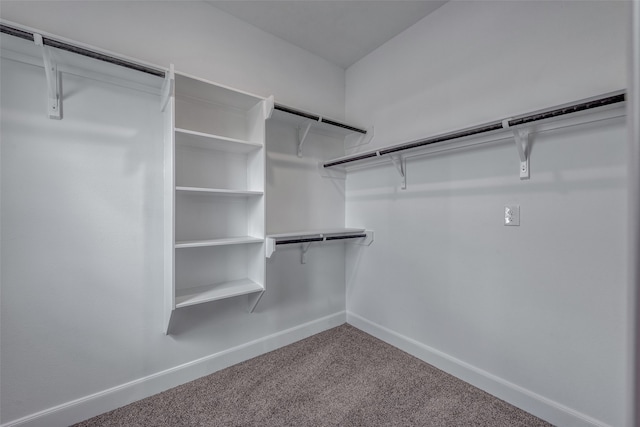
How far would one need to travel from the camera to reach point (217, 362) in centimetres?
202

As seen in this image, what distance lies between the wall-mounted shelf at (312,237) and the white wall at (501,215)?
0.47 ft

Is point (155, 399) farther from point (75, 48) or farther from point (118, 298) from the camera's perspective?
point (75, 48)

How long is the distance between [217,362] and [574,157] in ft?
8.30

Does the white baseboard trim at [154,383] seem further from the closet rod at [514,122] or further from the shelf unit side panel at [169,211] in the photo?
the closet rod at [514,122]

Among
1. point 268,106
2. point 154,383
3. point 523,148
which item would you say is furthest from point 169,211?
point 523,148

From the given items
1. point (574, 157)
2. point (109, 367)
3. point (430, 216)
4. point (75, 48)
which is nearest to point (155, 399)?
point (109, 367)

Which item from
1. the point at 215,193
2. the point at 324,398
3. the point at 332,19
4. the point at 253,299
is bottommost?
the point at 324,398

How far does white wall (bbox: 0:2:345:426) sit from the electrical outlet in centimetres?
196

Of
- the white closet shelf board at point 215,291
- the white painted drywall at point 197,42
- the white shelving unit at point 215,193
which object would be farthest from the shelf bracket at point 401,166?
the white closet shelf board at point 215,291

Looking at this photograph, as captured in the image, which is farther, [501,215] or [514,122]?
[501,215]

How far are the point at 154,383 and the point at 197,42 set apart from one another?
7.45ft

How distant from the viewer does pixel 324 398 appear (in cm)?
174

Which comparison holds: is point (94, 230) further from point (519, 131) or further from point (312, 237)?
point (519, 131)

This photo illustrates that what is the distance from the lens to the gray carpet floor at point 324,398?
61.7 inches
